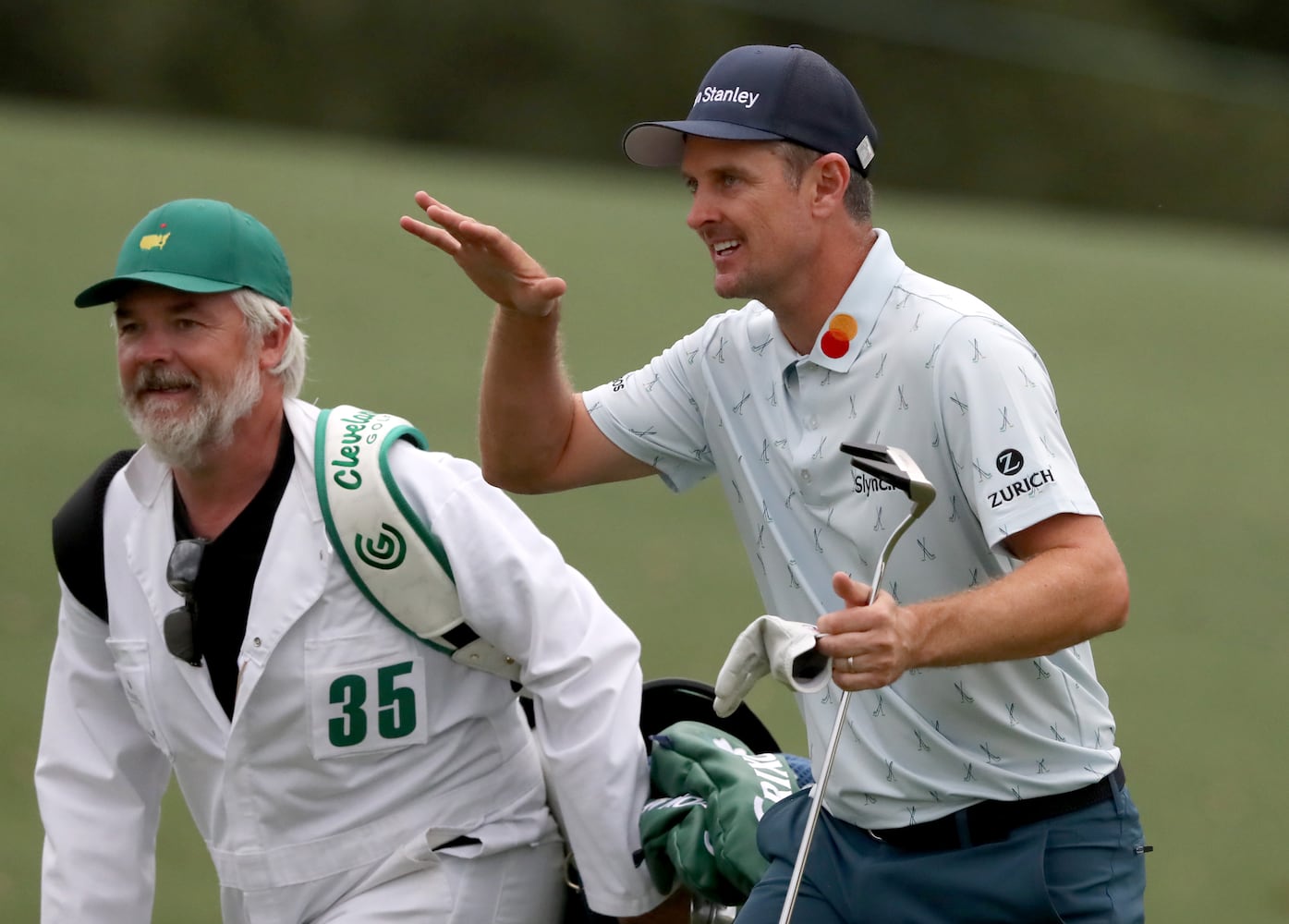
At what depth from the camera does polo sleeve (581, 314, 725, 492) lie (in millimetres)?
4293

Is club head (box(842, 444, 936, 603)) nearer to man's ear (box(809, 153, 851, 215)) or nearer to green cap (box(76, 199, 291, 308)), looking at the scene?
man's ear (box(809, 153, 851, 215))

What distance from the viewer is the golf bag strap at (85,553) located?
14.8ft

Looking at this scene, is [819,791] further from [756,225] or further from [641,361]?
[641,361]

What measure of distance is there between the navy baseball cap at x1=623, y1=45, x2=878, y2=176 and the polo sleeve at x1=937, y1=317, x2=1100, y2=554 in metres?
0.57

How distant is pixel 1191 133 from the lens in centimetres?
4166

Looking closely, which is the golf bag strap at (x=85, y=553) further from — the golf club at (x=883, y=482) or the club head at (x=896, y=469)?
the club head at (x=896, y=469)

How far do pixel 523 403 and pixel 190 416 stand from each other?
0.75 metres

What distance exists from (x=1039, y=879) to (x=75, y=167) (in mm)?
15866

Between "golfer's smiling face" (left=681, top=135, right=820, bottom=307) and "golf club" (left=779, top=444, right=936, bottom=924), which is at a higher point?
"golfer's smiling face" (left=681, top=135, right=820, bottom=307)

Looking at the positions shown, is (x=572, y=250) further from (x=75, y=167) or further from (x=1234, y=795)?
(x=1234, y=795)

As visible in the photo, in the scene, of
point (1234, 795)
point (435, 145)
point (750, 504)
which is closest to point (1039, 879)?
point (750, 504)

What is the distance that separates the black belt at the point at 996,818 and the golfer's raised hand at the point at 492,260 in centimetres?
138

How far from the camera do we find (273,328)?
460cm

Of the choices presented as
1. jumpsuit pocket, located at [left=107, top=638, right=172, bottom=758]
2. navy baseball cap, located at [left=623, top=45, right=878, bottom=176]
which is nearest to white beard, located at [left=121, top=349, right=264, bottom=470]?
jumpsuit pocket, located at [left=107, top=638, right=172, bottom=758]
